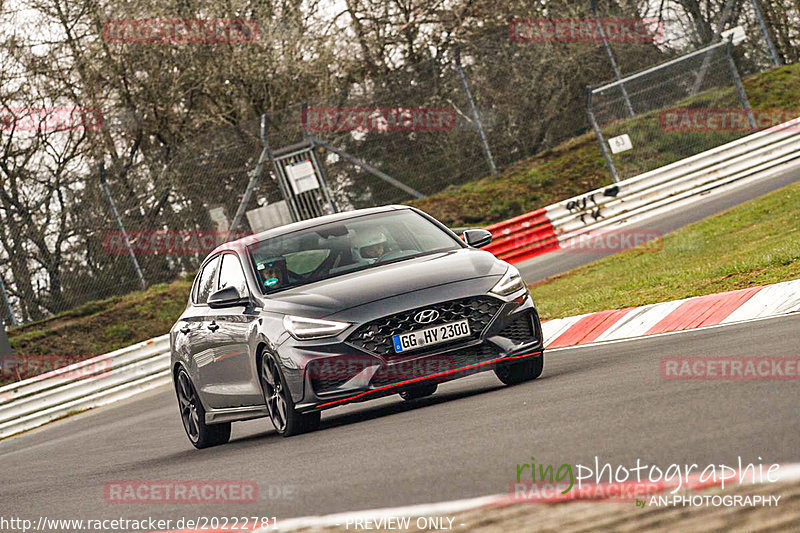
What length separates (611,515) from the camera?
4.32m

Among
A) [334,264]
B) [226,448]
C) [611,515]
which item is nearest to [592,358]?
[334,264]

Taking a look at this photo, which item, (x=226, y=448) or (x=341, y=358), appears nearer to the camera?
(x=341, y=358)

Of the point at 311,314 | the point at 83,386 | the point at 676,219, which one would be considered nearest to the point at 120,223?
the point at 83,386

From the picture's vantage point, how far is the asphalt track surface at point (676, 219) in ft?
68.9

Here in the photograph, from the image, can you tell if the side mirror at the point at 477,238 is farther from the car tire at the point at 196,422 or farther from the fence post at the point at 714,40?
the fence post at the point at 714,40

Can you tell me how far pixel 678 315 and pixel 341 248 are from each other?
10.0ft

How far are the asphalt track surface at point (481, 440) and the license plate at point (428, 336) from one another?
46cm

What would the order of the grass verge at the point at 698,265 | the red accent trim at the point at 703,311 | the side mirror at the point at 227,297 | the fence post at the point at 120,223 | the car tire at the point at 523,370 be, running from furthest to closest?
the fence post at the point at 120,223
the grass verge at the point at 698,265
the red accent trim at the point at 703,311
the side mirror at the point at 227,297
the car tire at the point at 523,370

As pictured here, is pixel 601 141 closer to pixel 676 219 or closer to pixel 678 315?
pixel 676 219

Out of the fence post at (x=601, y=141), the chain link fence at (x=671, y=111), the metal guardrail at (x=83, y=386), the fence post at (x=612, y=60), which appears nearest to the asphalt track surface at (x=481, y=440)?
the metal guardrail at (x=83, y=386)

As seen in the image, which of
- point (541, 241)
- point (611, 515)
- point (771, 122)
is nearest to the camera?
point (611, 515)

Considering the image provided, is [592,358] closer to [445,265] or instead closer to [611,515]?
[445,265]

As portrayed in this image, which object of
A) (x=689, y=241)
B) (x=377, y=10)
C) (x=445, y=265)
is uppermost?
(x=377, y=10)

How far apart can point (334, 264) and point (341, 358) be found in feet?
4.40
